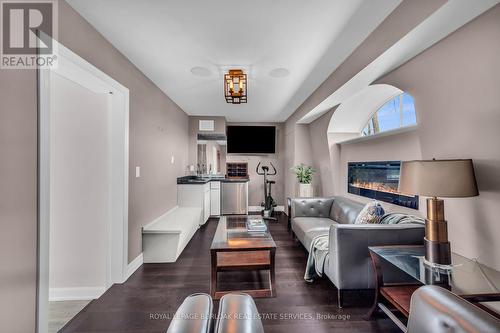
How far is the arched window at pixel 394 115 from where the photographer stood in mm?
2505

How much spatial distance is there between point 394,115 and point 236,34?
2303mm

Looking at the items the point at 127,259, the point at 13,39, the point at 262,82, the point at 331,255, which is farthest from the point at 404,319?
the point at 13,39

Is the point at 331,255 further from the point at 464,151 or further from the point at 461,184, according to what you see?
the point at 464,151

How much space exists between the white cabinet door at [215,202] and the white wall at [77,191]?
2877mm

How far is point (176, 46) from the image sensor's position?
2.19 metres

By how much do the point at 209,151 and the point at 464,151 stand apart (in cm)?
465

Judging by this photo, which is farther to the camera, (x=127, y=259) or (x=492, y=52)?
(x=127, y=259)

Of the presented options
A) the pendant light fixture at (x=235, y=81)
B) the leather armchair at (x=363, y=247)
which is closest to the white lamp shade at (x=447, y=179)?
the leather armchair at (x=363, y=247)

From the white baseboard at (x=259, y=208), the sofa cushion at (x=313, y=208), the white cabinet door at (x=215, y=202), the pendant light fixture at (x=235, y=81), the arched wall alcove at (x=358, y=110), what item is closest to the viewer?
the pendant light fixture at (x=235, y=81)

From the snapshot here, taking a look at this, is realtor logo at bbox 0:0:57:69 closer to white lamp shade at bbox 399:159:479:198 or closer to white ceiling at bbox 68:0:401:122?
white ceiling at bbox 68:0:401:122

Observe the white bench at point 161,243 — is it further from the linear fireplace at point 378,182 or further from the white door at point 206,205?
the linear fireplace at point 378,182

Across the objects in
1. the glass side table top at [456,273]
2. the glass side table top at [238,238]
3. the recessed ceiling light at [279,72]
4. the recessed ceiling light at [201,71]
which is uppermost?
the recessed ceiling light at [201,71]

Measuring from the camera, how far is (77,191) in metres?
2.14

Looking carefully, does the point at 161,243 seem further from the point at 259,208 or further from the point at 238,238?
the point at 259,208
